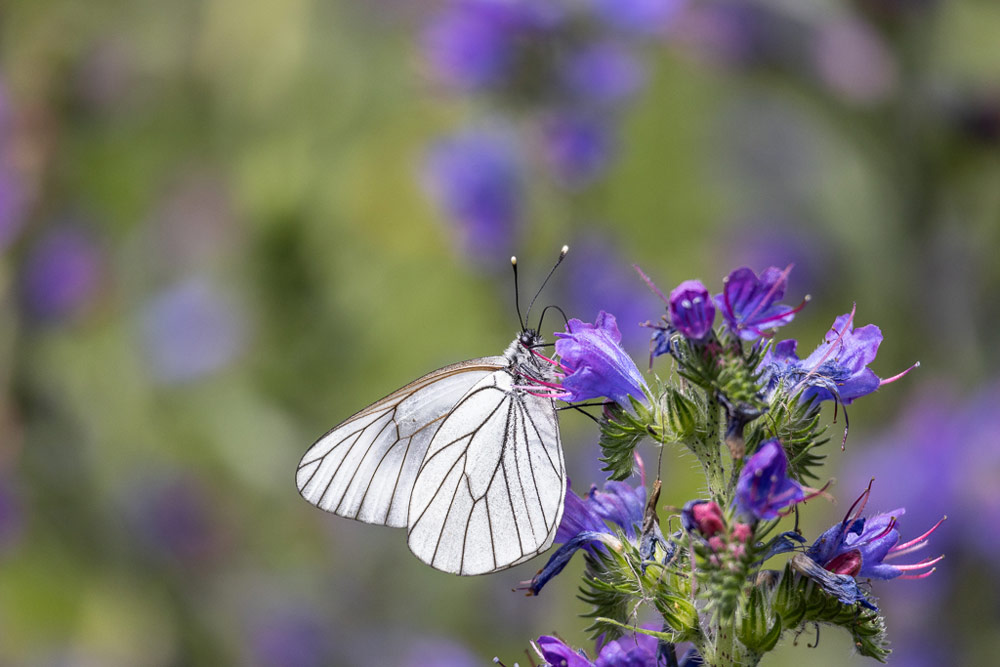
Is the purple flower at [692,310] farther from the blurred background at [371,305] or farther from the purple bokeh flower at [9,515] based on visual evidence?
the purple bokeh flower at [9,515]

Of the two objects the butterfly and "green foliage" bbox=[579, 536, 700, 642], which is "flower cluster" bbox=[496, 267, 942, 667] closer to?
"green foliage" bbox=[579, 536, 700, 642]

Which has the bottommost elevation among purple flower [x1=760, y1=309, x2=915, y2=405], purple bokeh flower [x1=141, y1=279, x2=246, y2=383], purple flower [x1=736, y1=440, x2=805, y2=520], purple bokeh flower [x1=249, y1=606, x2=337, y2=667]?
purple bokeh flower [x1=249, y1=606, x2=337, y2=667]

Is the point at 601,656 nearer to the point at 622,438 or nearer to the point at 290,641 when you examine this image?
the point at 622,438

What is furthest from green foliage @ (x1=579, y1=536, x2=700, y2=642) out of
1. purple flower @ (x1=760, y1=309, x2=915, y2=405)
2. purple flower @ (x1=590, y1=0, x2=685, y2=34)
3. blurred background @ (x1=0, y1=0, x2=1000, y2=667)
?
purple flower @ (x1=590, y1=0, x2=685, y2=34)

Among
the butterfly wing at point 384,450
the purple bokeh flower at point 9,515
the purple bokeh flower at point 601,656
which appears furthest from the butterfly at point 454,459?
the purple bokeh flower at point 9,515

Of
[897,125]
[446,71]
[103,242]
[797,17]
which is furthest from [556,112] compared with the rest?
[103,242]

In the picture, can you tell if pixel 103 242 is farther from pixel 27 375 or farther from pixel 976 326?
pixel 976 326
